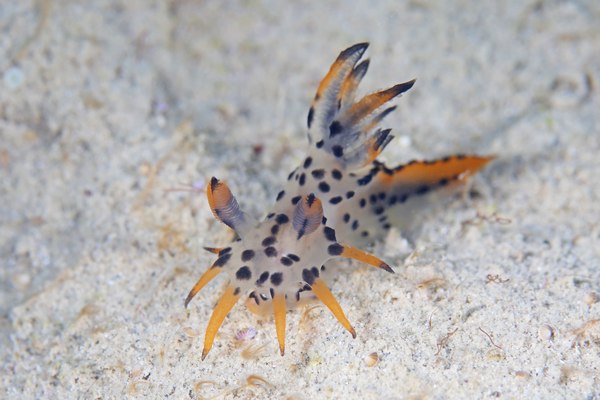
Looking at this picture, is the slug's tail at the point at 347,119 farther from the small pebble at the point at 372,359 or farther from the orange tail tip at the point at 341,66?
the small pebble at the point at 372,359

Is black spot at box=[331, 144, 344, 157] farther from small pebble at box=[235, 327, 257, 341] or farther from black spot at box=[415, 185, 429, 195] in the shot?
small pebble at box=[235, 327, 257, 341]

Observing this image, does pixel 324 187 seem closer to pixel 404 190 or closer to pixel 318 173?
pixel 318 173

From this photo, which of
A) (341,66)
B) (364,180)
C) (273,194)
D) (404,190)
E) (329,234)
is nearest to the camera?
(329,234)

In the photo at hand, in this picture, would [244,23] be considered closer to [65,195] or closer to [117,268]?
[65,195]

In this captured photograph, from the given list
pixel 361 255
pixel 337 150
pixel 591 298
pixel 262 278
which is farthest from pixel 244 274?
pixel 591 298

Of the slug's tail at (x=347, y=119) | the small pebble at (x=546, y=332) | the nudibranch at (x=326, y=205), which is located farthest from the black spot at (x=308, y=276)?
the small pebble at (x=546, y=332)

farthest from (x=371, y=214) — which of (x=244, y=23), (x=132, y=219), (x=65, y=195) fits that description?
(x=244, y=23)
